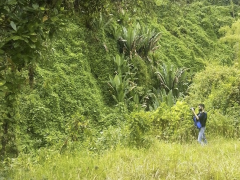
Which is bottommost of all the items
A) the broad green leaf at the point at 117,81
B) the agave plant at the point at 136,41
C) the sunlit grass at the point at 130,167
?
the sunlit grass at the point at 130,167

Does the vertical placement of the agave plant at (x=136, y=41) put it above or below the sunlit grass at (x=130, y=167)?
above

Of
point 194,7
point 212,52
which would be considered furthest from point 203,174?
point 194,7

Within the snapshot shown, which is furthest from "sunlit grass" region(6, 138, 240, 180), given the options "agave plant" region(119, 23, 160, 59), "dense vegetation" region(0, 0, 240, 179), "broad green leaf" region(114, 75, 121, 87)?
"agave plant" region(119, 23, 160, 59)

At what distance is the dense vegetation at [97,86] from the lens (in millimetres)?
2461

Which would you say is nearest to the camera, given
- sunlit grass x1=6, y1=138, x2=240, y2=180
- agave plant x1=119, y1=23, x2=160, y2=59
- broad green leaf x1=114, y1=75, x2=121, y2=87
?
sunlit grass x1=6, y1=138, x2=240, y2=180

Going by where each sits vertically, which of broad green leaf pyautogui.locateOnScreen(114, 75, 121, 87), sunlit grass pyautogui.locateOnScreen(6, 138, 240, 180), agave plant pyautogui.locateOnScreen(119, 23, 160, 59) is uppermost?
agave plant pyautogui.locateOnScreen(119, 23, 160, 59)

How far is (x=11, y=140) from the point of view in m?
3.99

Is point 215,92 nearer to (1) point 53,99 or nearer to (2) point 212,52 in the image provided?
(1) point 53,99

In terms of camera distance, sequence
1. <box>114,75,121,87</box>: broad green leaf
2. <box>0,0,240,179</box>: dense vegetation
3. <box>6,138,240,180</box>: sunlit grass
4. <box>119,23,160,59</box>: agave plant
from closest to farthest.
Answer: <box>0,0,240,179</box>: dense vegetation < <box>6,138,240,180</box>: sunlit grass < <box>114,75,121,87</box>: broad green leaf < <box>119,23,160,59</box>: agave plant

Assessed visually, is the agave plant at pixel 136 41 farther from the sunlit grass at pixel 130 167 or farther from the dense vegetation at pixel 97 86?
the sunlit grass at pixel 130 167

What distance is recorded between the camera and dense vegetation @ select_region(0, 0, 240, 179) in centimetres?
246

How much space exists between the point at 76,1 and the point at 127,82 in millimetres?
8213

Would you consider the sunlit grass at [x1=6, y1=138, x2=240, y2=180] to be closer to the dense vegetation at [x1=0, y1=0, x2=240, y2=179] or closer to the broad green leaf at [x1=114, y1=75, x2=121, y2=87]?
the dense vegetation at [x1=0, y1=0, x2=240, y2=179]

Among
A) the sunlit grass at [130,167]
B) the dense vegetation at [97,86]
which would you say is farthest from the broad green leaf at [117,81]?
the sunlit grass at [130,167]
